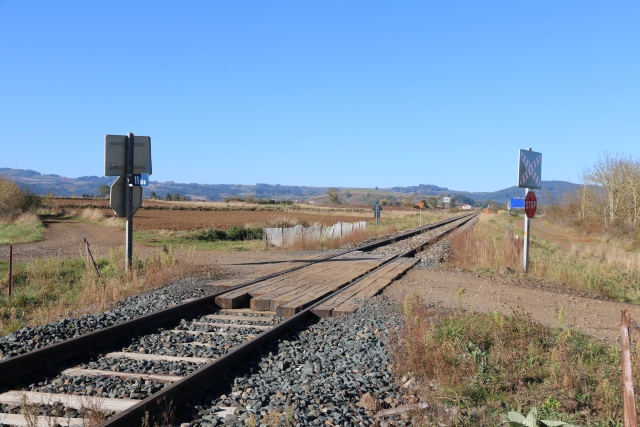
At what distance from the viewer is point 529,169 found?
1661 cm

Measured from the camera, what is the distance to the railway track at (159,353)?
16.5ft

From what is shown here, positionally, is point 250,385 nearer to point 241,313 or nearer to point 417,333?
point 417,333

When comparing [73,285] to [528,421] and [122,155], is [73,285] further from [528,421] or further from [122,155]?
[528,421]

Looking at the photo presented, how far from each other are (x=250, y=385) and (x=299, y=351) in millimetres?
1375

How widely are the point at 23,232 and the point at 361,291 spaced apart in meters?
26.0

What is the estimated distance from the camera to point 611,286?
15516 mm

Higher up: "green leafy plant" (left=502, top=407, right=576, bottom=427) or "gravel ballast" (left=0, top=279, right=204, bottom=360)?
"green leafy plant" (left=502, top=407, right=576, bottom=427)

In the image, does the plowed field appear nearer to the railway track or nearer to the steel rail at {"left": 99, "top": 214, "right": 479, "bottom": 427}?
the railway track

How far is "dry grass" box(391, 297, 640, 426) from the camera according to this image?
514cm

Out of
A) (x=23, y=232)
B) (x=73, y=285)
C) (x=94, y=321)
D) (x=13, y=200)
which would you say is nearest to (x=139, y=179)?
(x=73, y=285)

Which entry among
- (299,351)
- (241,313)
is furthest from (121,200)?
(299,351)

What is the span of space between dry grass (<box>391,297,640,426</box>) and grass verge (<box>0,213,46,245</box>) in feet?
73.6

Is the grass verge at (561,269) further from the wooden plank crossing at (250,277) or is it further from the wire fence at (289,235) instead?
the wire fence at (289,235)

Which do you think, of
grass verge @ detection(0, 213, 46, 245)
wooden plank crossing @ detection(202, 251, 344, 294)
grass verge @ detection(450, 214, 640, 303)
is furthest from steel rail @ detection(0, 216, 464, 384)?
grass verge @ detection(0, 213, 46, 245)
